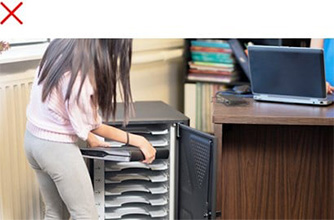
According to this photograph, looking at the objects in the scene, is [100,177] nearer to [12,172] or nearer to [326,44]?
[12,172]

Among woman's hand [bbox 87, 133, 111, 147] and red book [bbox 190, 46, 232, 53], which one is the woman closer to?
woman's hand [bbox 87, 133, 111, 147]

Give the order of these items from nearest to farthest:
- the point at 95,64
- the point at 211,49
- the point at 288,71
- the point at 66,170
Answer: the point at 95,64 → the point at 66,170 → the point at 288,71 → the point at 211,49

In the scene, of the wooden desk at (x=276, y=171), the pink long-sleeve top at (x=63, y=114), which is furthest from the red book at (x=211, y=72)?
the pink long-sleeve top at (x=63, y=114)

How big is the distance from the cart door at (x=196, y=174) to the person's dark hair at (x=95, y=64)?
0.39m

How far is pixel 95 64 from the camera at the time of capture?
130cm

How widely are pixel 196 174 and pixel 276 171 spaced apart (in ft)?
1.10

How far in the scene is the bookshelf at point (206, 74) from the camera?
8.71 feet

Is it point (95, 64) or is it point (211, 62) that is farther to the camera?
point (211, 62)

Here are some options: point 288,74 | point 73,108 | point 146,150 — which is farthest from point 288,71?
point 73,108

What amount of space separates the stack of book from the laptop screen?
2.61 ft

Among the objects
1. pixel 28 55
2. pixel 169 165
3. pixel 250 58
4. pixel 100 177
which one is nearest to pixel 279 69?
pixel 250 58

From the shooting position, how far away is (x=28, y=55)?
1.61m

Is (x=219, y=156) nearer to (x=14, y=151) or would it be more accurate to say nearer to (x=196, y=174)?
(x=196, y=174)

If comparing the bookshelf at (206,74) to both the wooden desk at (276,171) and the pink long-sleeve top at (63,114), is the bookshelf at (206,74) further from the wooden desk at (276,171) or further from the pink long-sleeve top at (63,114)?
the pink long-sleeve top at (63,114)
